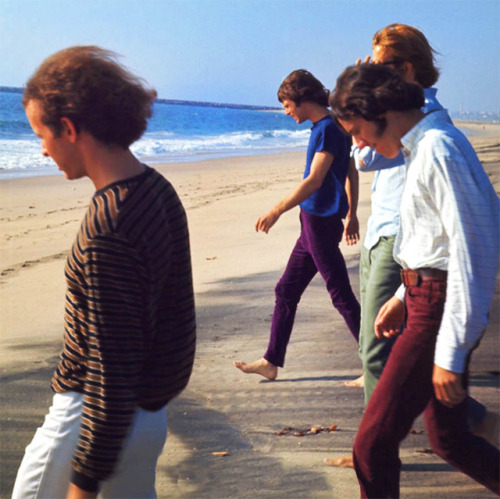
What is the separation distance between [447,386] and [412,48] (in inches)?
54.1

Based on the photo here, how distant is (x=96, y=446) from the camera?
1640 millimetres

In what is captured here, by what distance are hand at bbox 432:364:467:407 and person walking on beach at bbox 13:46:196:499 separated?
0.74 meters

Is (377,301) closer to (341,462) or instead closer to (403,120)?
(341,462)

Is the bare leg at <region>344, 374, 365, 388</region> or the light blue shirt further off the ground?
the light blue shirt

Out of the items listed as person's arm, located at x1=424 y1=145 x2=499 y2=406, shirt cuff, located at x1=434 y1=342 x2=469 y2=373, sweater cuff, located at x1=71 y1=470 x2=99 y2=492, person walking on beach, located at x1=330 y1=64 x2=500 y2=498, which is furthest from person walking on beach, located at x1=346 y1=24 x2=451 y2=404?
sweater cuff, located at x1=71 y1=470 x2=99 y2=492

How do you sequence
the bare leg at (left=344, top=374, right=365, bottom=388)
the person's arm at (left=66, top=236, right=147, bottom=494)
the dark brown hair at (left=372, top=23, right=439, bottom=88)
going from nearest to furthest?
1. the person's arm at (left=66, top=236, right=147, bottom=494)
2. the dark brown hair at (left=372, top=23, right=439, bottom=88)
3. the bare leg at (left=344, top=374, right=365, bottom=388)

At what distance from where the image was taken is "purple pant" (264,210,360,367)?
4.16 metres

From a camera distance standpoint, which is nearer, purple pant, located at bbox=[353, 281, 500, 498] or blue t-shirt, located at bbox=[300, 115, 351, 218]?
purple pant, located at bbox=[353, 281, 500, 498]

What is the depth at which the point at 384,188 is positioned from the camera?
323 centimetres

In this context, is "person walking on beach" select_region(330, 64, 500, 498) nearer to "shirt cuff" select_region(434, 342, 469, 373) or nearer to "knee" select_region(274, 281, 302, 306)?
"shirt cuff" select_region(434, 342, 469, 373)

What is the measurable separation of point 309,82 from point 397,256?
2005mm

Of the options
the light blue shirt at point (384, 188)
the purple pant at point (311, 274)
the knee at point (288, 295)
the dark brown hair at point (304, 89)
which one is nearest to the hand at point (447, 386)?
the light blue shirt at point (384, 188)

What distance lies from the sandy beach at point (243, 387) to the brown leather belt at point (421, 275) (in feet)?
3.94

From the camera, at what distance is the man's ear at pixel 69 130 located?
169 cm
